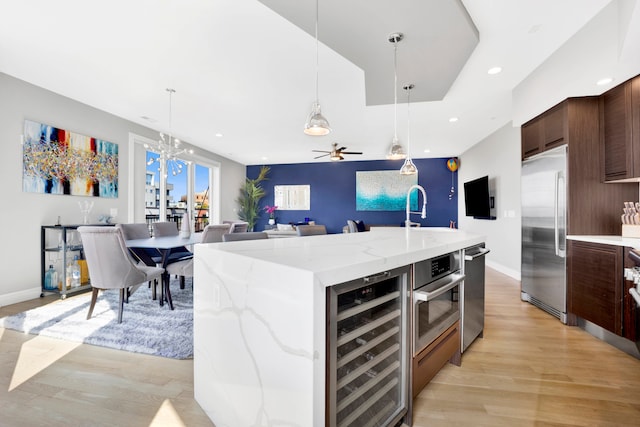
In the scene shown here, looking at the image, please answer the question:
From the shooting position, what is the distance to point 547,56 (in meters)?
2.71

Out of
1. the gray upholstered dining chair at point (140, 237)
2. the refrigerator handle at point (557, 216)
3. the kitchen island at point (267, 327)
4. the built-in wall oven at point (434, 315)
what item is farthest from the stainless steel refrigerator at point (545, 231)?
the gray upholstered dining chair at point (140, 237)

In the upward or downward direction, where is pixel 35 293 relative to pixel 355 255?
downward

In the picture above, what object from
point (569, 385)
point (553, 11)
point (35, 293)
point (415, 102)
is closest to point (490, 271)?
point (415, 102)

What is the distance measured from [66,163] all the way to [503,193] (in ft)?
21.9

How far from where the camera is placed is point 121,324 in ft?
8.30

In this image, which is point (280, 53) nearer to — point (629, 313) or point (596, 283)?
point (596, 283)

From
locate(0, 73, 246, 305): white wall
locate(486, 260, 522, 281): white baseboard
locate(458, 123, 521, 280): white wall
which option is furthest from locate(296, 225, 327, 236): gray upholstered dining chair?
locate(458, 123, 521, 280): white wall

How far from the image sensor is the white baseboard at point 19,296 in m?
3.10

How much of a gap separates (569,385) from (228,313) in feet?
6.87

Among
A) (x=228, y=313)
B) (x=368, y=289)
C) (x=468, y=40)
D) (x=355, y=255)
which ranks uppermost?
(x=468, y=40)

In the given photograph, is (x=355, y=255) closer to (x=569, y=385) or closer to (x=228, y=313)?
(x=228, y=313)

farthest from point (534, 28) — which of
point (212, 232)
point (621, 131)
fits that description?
point (212, 232)

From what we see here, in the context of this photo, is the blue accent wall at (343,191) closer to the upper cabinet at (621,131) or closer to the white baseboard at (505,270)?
the white baseboard at (505,270)

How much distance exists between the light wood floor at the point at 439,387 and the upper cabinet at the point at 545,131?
1.89m
